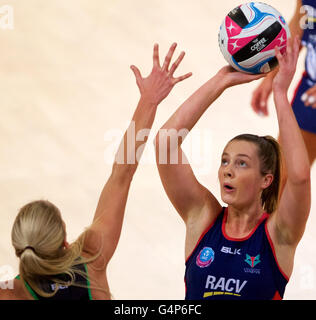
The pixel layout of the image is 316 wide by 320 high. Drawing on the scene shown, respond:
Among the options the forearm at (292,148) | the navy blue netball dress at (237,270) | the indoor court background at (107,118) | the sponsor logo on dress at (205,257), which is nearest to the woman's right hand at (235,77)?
the forearm at (292,148)

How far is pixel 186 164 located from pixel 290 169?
48 cm

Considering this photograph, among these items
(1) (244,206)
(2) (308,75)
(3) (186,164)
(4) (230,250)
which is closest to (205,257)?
(4) (230,250)

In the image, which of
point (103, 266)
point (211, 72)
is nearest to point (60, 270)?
point (103, 266)

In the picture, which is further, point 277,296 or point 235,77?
point 235,77

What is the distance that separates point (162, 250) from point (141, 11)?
2.83 metres

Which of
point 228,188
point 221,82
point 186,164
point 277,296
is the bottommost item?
point 277,296

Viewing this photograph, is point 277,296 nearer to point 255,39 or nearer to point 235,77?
point 235,77

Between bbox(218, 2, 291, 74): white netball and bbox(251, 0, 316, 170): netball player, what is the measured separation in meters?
0.94

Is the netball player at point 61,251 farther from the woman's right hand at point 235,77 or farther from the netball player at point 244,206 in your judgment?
the woman's right hand at point 235,77

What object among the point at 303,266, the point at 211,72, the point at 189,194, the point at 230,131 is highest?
the point at 211,72

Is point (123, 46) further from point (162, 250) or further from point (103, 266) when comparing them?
point (103, 266)

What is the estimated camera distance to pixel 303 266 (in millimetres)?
4551

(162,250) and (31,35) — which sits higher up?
(31,35)

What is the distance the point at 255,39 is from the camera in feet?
10.00
